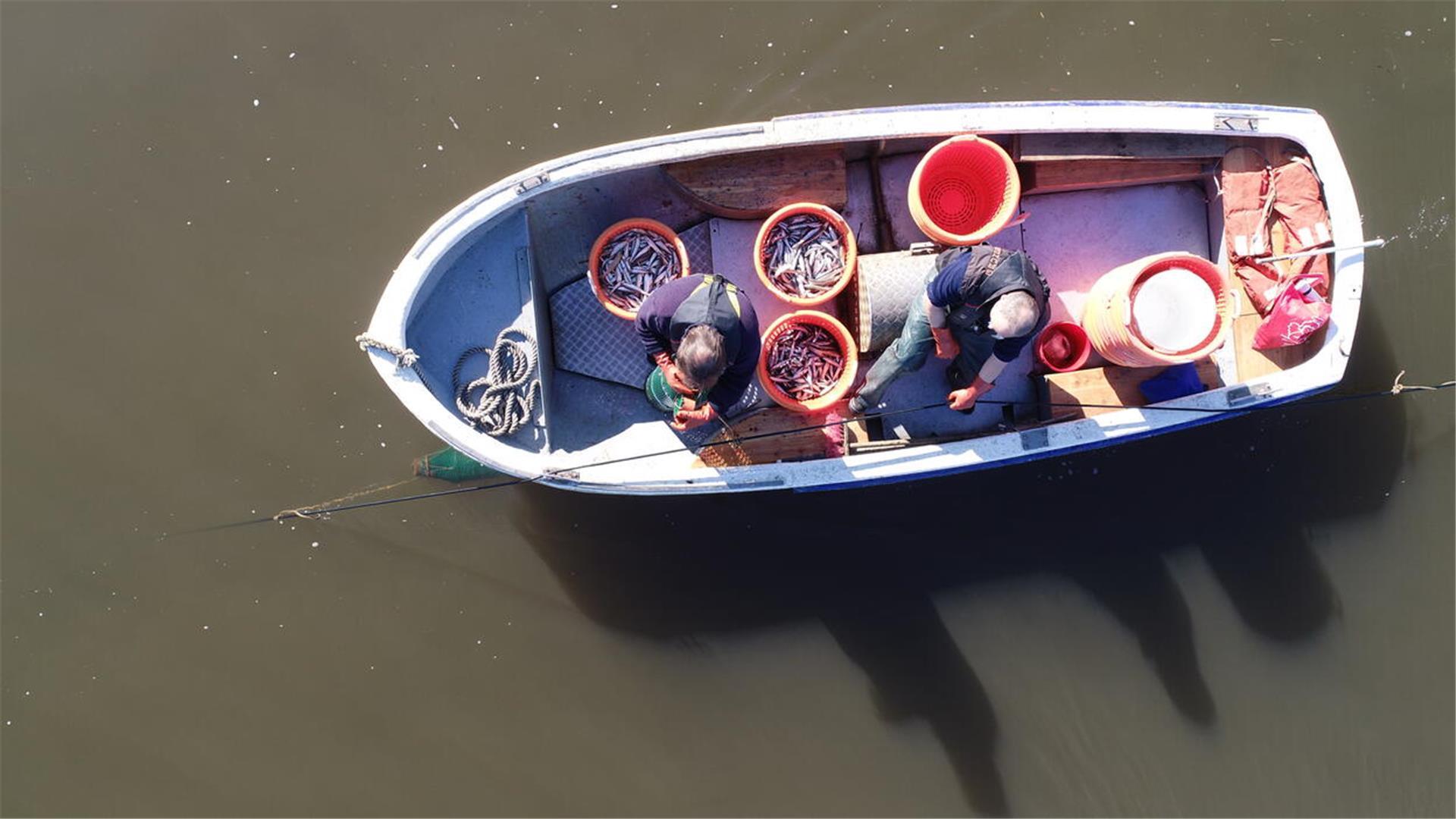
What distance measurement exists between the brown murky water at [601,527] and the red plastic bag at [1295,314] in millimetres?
1128

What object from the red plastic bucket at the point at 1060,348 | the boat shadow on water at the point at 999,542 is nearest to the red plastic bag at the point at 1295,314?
the red plastic bucket at the point at 1060,348

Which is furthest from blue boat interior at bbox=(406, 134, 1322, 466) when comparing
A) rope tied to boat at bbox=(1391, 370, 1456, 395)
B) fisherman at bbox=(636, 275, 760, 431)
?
rope tied to boat at bbox=(1391, 370, 1456, 395)

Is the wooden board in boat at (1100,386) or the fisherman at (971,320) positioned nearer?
the fisherman at (971,320)

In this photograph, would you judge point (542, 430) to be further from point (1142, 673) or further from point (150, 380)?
point (1142, 673)

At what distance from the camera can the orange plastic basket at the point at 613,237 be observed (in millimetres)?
3789

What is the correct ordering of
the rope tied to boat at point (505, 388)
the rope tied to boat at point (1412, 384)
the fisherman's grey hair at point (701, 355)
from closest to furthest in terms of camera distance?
the fisherman's grey hair at point (701, 355) → the rope tied to boat at point (505, 388) → the rope tied to boat at point (1412, 384)

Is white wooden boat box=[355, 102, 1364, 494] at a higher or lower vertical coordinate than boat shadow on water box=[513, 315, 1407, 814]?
higher

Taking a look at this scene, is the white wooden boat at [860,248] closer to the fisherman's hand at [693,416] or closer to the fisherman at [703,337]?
the fisherman's hand at [693,416]

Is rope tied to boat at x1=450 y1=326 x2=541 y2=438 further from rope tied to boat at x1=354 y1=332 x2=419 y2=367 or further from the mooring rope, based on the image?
rope tied to boat at x1=354 y1=332 x2=419 y2=367

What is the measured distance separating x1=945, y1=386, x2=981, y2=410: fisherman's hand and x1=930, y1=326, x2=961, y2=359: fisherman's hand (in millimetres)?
180

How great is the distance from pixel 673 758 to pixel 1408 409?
15.9 feet

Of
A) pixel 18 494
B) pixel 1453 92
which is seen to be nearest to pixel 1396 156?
pixel 1453 92

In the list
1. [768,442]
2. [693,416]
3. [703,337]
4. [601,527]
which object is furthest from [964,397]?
[601,527]

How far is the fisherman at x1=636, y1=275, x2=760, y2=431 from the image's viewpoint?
9.09 feet
